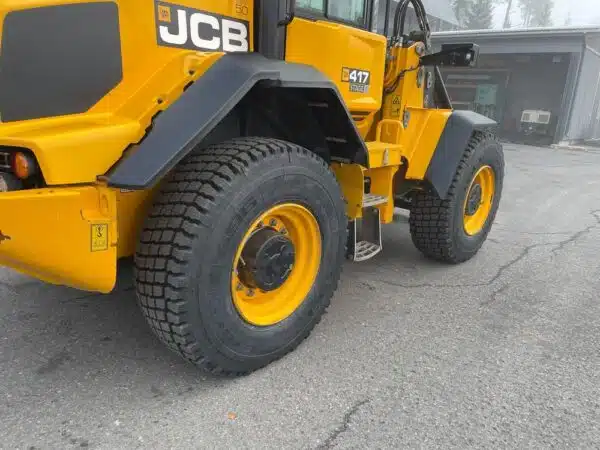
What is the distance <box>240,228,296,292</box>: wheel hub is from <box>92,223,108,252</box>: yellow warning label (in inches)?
28.7

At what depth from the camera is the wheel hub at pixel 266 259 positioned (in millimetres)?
2586

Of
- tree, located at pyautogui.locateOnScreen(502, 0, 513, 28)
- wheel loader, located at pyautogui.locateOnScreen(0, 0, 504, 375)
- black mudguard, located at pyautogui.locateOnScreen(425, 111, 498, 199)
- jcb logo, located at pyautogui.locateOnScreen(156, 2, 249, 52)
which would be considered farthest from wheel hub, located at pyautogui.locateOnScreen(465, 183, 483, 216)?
tree, located at pyautogui.locateOnScreen(502, 0, 513, 28)

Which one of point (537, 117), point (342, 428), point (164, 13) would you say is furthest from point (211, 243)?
point (537, 117)

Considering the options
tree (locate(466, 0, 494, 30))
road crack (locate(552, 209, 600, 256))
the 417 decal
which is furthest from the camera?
tree (locate(466, 0, 494, 30))

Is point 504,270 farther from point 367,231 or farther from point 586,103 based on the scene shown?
point 586,103

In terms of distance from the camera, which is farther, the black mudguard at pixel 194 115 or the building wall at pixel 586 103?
the building wall at pixel 586 103

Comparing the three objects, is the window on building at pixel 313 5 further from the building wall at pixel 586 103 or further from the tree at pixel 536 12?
the tree at pixel 536 12

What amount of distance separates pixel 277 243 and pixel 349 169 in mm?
1020

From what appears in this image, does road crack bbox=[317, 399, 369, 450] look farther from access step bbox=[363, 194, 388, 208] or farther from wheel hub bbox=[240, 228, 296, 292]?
access step bbox=[363, 194, 388, 208]

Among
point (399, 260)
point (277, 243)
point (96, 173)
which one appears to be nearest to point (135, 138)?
point (96, 173)

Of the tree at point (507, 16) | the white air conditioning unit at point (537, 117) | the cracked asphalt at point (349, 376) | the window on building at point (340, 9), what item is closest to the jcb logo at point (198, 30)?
the window on building at point (340, 9)

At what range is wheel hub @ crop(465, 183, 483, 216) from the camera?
4.52 meters

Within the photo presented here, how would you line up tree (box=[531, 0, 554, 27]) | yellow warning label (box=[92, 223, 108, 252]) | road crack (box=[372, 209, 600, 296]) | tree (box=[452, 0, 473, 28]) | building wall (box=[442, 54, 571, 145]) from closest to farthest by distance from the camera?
yellow warning label (box=[92, 223, 108, 252]) → road crack (box=[372, 209, 600, 296]) → building wall (box=[442, 54, 571, 145]) → tree (box=[452, 0, 473, 28]) → tree (box=[531, 0, 554, 27])

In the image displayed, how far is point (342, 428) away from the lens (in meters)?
2.25
